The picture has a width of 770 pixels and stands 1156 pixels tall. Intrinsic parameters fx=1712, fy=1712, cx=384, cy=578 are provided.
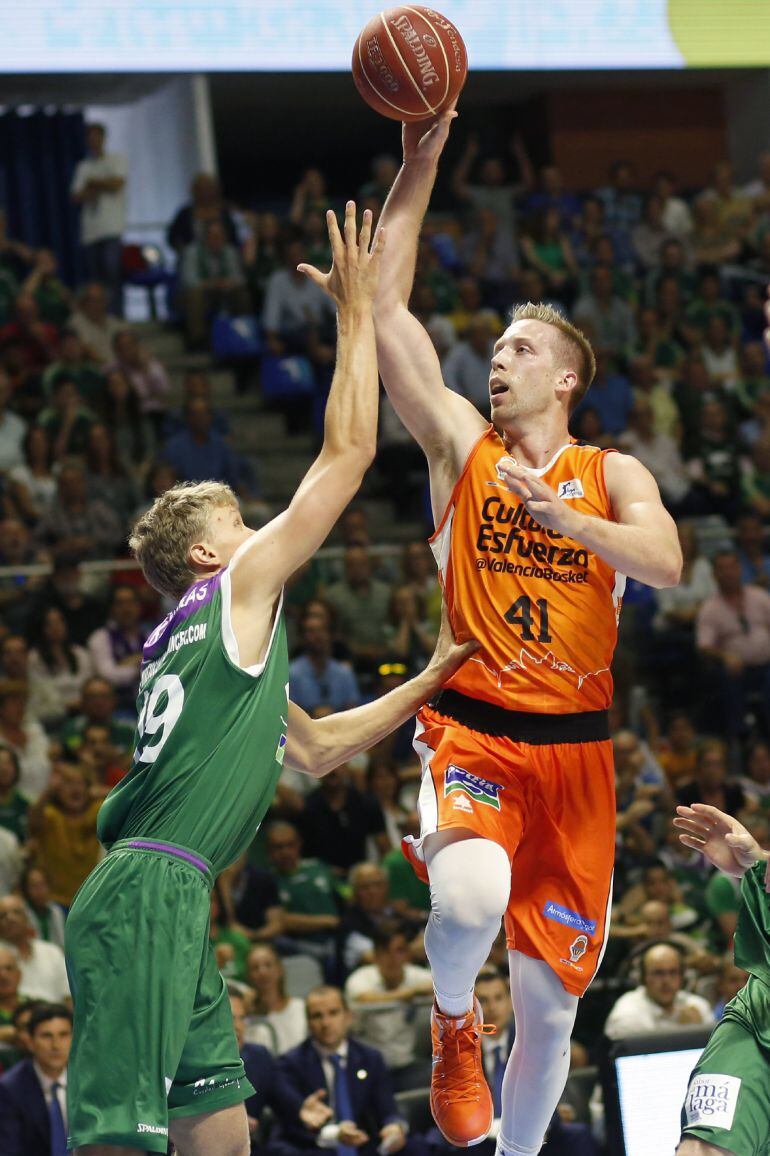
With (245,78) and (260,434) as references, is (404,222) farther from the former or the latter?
(245,78)

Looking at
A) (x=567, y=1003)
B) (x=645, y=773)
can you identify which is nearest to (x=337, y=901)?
(x=645, y=773)

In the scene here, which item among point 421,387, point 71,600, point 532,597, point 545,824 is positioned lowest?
point 545,824

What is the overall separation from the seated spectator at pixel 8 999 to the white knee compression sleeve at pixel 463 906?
396cm

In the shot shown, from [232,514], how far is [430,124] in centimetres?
171

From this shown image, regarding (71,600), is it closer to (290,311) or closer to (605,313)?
(290,311)

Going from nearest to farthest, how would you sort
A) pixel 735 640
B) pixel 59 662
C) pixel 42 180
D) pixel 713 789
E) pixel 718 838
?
pixel 718 838 < pixel 59 662 < pixel 713 789 < pixel 735 640 < pixel 42 180

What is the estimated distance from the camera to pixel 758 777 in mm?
12344

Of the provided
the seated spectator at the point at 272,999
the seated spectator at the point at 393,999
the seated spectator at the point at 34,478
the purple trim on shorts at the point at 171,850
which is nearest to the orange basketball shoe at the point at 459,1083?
the purple trim on shorts at the point at 171,850

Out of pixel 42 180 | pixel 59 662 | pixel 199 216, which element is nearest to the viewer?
pixel 59 662

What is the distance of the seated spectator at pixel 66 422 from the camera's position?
43.5 ft

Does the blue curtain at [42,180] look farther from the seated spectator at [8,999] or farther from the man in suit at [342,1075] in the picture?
the man in suit at [342,1075]

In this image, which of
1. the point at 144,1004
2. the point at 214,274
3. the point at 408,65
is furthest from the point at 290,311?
the point at 144,1004

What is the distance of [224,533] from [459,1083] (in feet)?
6.41

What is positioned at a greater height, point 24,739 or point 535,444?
point 535,444
